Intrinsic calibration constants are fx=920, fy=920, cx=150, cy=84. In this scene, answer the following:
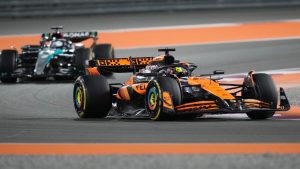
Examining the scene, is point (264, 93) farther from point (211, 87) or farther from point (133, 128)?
point (133, 128)

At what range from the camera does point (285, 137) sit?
12023 millimetres

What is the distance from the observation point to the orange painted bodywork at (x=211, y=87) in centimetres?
1436

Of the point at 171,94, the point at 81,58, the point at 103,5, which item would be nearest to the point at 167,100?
the point at 171,94

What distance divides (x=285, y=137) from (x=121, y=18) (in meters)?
28.2

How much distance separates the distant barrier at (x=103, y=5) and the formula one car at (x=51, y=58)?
41.7 ft

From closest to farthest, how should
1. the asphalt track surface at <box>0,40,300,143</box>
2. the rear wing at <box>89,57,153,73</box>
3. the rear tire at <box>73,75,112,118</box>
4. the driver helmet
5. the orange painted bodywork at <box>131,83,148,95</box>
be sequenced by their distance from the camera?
the asphalt track surface at <box>0,40,300,143</box>
the orange painted bodywork at <box>131,83,148,95</box>
the rear tire at <box>73,75,112,118</box>
the rear wing at <box>89,57,153,73</box>
the driver helmet

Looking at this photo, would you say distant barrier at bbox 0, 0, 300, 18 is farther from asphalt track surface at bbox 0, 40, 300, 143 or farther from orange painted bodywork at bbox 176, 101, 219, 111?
orange painted bodywork at bbox 176, 101, 219, 111

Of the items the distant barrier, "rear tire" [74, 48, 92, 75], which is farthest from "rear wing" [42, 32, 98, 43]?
the distant barrier

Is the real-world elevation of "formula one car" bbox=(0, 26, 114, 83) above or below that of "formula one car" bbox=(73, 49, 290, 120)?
above

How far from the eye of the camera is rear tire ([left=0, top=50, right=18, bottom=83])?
24812mm

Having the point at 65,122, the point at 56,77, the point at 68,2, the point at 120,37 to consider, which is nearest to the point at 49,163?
the point at 65,122

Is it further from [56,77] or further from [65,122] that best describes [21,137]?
[56,77]

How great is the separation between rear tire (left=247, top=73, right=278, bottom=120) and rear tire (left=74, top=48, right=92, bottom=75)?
1007 centimetres

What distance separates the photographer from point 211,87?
47.7ft
